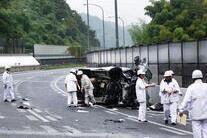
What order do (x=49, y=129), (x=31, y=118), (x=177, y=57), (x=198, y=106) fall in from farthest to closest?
(x=177, y=57)
(x=31, y=118)
(x=49, y=129)
(x=198, y=106)

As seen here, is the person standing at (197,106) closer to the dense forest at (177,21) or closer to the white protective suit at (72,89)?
the white protective suit at (72,89)

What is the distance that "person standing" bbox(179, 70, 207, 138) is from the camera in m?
11.8

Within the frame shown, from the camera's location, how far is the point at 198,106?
39.2ft

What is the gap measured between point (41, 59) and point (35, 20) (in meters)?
26.6

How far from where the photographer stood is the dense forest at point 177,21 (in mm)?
51281

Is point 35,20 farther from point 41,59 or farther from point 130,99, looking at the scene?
point 130,99

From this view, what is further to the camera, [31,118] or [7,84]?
[7,84]

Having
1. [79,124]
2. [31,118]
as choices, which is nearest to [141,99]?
[79,124]

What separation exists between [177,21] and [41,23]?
88398 mm

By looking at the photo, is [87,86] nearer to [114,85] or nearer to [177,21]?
[114,85]

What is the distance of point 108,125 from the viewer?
19.0 metres

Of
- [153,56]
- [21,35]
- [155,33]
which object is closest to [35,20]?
[21,35]

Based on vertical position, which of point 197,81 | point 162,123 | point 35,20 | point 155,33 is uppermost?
point 35,20

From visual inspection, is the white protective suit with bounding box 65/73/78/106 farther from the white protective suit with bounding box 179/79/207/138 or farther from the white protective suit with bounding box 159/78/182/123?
the white protective suit with bounding box 179/79/207/138
